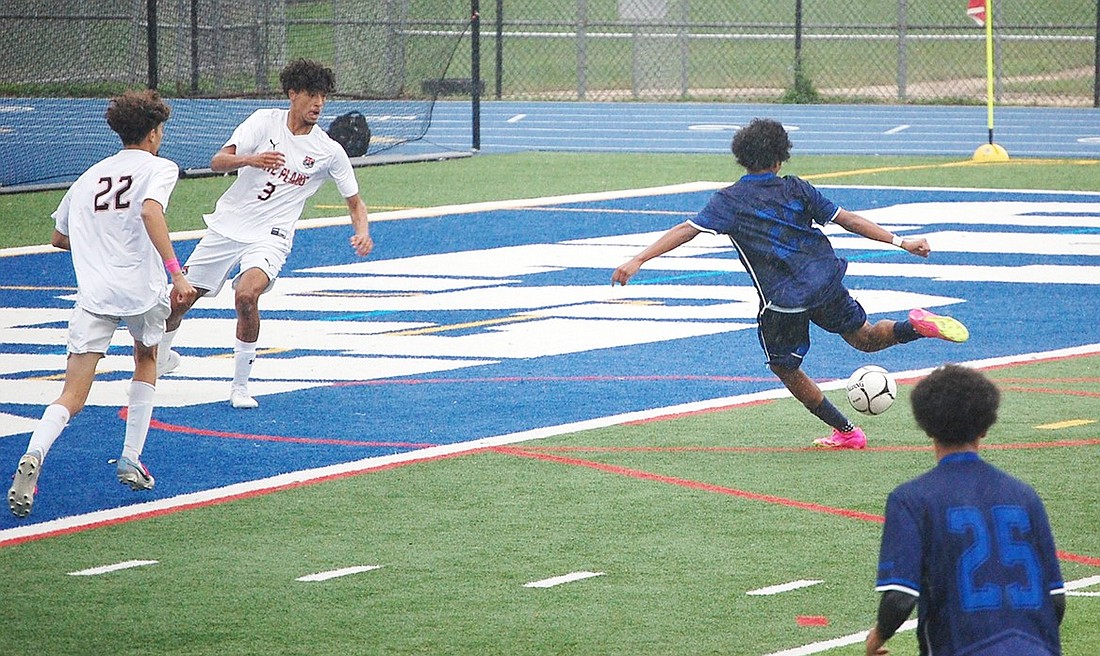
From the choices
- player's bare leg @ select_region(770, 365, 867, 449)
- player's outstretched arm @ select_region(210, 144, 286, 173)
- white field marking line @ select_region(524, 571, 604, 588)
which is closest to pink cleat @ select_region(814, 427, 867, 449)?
player's bare leg @ select_region(770, 365, 867, 449)

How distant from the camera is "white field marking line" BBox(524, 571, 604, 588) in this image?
7.68 meters

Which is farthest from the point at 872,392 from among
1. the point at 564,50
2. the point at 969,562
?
the point at 564,50

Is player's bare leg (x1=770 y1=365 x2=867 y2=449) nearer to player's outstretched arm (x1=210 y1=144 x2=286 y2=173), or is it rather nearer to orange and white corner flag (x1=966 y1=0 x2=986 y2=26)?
player's outstretched arm (x1=210 y1=144 x2=286 y2=173)

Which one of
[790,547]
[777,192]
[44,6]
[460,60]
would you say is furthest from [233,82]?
[790,547]

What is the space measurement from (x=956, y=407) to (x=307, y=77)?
24.9 ft

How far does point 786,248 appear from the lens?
10117mm

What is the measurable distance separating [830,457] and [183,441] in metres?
3.38

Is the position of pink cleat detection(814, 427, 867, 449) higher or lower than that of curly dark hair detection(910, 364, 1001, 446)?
lower

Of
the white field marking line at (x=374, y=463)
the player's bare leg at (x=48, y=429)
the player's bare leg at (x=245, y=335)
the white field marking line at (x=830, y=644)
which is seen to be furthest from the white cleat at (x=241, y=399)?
the white field marking line at (x=830, y=644)

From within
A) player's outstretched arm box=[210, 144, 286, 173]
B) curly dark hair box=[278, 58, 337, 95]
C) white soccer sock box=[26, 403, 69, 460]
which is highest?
curly dark hair box=[278, 58, 337, 95]

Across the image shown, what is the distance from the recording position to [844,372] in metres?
12.7

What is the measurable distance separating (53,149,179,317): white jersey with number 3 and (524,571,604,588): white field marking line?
2479 mm

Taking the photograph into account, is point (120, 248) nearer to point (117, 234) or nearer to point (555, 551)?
point (117, 234)

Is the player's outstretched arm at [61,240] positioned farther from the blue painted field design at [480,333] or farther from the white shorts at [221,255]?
the white shorts at [221,255]
